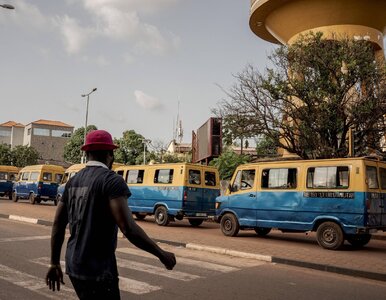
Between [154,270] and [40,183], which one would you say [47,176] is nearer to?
[40,183]

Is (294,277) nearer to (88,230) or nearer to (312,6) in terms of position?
(88,230)

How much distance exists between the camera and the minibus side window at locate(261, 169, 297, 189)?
1216 centimetres

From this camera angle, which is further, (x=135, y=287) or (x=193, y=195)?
(x=193, y=195)

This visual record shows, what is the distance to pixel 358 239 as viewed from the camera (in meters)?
11.6

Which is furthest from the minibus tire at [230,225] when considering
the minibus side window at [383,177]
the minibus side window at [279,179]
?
the minibus side window at [383,177]

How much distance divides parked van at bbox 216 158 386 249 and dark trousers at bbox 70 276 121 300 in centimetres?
911

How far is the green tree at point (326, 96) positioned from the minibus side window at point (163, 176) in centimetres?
493

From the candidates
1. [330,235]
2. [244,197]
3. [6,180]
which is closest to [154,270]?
[330,235]

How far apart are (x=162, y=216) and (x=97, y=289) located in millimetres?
13716

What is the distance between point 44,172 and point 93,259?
2619 cm

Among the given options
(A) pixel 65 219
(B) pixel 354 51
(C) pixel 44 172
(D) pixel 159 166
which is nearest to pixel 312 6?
(B) pixel 354 51

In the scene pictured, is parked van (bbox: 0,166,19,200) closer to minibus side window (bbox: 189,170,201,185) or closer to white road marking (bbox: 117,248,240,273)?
minibus side window (bbox: 189,170,201,185)

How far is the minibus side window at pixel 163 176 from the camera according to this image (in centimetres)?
1638

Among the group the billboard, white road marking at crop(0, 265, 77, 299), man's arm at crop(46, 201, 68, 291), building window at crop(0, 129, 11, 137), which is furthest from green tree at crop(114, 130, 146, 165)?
man's arm at crop(46, 201, 68, 291)
